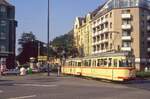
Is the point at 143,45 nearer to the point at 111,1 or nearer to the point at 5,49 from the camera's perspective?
the point at 111,1

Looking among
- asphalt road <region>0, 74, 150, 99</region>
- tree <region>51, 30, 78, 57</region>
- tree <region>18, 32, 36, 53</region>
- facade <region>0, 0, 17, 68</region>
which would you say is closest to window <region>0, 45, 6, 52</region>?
facade <region>0, 0, 17, 68</region>

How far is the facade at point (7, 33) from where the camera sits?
320 feet

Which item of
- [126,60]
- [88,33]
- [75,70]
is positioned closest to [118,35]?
[88,33]

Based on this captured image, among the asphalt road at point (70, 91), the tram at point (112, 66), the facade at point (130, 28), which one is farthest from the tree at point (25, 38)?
the asphalt road at point (70, 91)

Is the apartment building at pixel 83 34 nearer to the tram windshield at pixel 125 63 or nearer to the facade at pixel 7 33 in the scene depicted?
the facade at pixel 7 33

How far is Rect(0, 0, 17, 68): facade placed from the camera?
320 ft

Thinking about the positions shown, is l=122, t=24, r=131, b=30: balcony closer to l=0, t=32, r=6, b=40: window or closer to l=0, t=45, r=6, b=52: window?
l=0, t=32, r=6, b=40: window

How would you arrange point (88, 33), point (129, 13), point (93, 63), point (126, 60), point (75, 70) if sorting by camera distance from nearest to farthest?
point (126, 60), point (93, 63), point (75, 70), point (129, 13), point (88, 33)

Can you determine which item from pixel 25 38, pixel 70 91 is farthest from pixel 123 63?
pixel 25 38

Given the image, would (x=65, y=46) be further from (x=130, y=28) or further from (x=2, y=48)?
(x=2, y=48)

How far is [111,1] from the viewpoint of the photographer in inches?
4592

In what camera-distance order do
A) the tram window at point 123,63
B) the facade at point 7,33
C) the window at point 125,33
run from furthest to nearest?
the window at point 125,33 → the facade at point 7,33 → the tram window at point 123,63

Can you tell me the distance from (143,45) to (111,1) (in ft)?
46.5

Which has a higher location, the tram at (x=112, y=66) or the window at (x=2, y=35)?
the window at (x=2, y=35)
